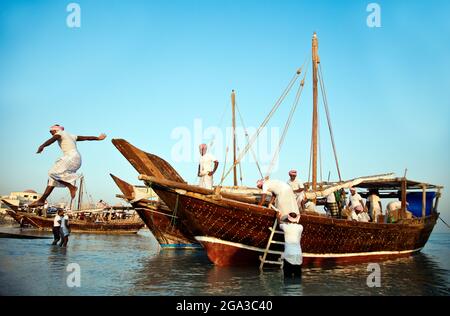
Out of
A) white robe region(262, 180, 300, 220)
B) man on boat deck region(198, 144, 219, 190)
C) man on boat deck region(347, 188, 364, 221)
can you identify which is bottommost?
man on boat deck region(347, 188, 364, 221)

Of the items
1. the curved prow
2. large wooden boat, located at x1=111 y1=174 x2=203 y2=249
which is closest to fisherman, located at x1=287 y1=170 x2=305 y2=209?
the curved prow

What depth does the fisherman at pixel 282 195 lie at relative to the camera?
9.44 m

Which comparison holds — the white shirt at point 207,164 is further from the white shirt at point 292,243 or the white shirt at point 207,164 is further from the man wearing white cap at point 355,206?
the man wearing white cap at point 355,206

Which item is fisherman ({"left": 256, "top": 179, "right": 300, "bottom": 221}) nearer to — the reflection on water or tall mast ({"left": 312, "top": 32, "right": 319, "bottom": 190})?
the reflection on water

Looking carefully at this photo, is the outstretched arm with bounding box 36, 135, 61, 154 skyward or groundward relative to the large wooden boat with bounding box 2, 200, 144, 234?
skyward

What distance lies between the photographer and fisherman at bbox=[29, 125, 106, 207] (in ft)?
21.2

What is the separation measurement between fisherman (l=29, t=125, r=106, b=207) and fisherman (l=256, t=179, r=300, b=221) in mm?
4788

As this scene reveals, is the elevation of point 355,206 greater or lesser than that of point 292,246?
greater

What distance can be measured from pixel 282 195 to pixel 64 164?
527 cm

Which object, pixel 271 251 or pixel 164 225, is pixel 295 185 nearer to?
pixel 271 251

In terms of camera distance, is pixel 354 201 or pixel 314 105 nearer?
pixel 354 201

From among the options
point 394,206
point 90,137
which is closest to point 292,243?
point 90,137

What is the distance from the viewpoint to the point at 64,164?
6.50m

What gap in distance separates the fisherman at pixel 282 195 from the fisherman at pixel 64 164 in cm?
479
